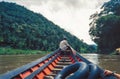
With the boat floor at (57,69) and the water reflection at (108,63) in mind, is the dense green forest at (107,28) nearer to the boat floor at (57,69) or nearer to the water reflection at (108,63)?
the water reflection at (108,63)

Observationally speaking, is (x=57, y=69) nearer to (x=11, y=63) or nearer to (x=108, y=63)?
(x=108, y=63)

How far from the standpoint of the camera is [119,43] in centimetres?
5016

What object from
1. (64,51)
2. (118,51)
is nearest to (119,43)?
(118,51)

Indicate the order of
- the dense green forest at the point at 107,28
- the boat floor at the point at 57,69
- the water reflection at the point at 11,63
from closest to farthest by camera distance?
the boat floor at the point at 57,69 → the water reflection at the point at 11,63 → the dense green forest at the point at 107,28

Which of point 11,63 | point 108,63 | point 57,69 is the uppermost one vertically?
point 11,63

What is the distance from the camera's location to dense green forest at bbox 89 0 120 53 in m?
50.3

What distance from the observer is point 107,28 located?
166 feet

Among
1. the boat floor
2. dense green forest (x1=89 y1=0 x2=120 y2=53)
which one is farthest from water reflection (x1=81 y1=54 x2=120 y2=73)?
dense green forest (x1=89 y1=0 x2=120 y2=53)

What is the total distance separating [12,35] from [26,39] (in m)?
5.33

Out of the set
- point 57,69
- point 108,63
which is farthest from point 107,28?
point 57,69

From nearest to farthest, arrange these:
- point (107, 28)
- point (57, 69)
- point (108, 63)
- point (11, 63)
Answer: point (57, 69), point (108, 63), point (11, 63), point (107, 28)

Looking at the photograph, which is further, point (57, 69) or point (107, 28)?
point (107, 28)

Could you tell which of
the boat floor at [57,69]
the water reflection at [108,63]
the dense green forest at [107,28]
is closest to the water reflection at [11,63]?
the boat floor at [57,69]

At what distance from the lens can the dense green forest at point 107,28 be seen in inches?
1981
